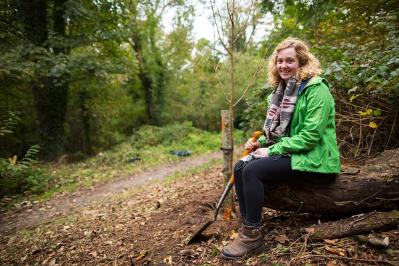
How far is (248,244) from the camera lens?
2.84m

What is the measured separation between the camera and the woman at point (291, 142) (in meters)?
2.66

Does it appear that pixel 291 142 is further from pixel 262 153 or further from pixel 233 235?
pixel 233 235

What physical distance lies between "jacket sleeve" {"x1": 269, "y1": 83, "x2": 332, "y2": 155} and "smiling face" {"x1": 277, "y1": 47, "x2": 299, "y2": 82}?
1.06 ft

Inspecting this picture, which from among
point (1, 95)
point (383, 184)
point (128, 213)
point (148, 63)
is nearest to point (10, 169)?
point (128, 213)

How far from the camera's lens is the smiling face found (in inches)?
116

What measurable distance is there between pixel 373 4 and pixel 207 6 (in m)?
2.53

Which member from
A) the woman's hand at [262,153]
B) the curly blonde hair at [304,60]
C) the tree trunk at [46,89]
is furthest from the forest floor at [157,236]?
the tree trunk at [46,89]

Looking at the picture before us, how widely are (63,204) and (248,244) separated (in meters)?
5.04

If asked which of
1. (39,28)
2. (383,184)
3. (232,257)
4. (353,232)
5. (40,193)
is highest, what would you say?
(39,28)

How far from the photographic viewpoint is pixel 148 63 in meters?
17.0

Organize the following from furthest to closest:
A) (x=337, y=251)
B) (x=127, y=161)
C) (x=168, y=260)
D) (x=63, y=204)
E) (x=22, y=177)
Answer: (x=127, y=161) → (x=22, y=177) → (x=63, y=204) → (x=168, y=260) → (x=337, y=251)

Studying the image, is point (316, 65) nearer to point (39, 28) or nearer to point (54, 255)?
point (54, 255)

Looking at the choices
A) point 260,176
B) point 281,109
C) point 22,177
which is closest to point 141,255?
point 260,176

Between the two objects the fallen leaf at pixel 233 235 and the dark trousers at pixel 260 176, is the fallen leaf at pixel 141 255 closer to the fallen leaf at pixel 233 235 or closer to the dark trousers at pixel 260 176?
the fallen leaf at pixel 233 235
